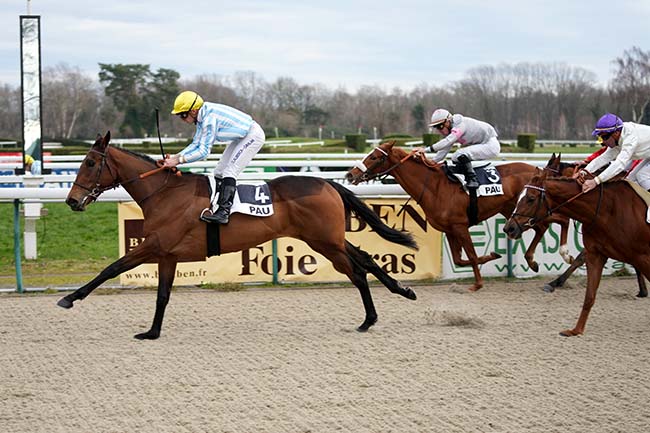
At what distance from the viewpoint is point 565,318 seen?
855cm

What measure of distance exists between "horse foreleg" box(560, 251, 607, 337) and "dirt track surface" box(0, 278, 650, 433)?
12 centimetres

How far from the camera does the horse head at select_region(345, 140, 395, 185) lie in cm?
1019

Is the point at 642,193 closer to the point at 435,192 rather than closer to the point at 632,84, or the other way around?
the point at 435,192

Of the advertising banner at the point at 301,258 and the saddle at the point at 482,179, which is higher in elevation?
the saddle at the point at 482,179

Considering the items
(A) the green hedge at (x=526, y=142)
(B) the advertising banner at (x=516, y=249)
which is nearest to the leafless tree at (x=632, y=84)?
(A) the green hedge at (x=526, y=142)

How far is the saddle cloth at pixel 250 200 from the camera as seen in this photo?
7.75 m

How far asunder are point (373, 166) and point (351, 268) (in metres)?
2.57

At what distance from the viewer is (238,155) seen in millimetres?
7875

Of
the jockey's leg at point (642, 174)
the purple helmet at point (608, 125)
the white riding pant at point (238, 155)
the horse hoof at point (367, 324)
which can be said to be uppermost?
the purple helmet at point (608, 125)

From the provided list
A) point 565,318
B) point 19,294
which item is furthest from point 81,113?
point 565,318

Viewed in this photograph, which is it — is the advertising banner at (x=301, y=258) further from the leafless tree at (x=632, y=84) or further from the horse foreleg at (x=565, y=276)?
the leafless tree at (x=632, y=84)

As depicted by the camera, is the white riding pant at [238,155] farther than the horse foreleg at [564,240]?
No

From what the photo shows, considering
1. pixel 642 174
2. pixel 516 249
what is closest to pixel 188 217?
pixel 642 174

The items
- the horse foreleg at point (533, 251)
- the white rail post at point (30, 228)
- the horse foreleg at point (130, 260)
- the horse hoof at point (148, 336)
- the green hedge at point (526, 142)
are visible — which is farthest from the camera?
the green hedge at point (526, 142)
